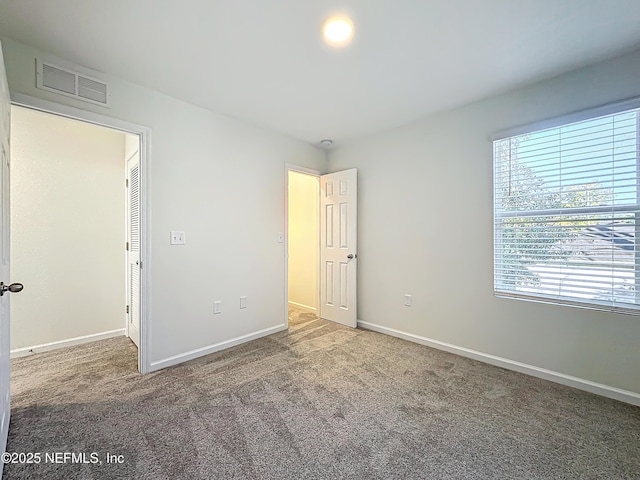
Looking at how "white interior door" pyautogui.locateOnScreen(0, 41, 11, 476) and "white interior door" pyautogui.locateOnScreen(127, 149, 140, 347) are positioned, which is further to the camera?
"white interior door" pyautogui.locateOnScreen(127, 149, 140, 347)

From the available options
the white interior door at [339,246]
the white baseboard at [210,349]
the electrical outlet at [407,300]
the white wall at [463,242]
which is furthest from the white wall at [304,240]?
the electrical outlet at [407,300]

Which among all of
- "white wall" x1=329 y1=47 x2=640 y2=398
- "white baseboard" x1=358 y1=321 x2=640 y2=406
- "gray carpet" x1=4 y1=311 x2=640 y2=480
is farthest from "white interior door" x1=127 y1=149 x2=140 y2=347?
"white baseboard" x1=358 y1=321 x2=640 y2=406

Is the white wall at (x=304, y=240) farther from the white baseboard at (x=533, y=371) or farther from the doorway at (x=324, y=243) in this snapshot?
the white baseboard at (x=533, y=371)

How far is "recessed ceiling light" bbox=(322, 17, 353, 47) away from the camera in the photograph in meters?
1.73

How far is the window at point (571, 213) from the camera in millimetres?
2070

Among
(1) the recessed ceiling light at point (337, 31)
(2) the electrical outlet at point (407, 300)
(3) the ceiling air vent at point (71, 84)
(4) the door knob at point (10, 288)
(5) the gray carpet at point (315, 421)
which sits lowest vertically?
(5) the gray carpet at point (315, 421)

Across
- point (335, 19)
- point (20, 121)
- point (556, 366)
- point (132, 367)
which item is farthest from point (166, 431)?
point (20, 121)

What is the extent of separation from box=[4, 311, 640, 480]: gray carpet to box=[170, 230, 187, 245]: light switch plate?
1.14 m

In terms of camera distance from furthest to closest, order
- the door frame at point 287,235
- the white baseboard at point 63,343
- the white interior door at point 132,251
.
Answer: the door frame at point 287,235 → the white interior door at point 132,251 → the white baseboard at point 63,343

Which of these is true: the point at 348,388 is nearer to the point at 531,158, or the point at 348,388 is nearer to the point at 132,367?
the point at 132,367

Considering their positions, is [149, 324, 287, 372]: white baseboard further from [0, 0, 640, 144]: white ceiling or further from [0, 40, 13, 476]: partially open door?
[0, 0, 640, 144]: white ceiling

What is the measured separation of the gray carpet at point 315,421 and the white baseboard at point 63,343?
0.19 m

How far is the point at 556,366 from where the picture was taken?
236cm

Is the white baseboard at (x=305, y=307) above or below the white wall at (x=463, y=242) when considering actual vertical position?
below
